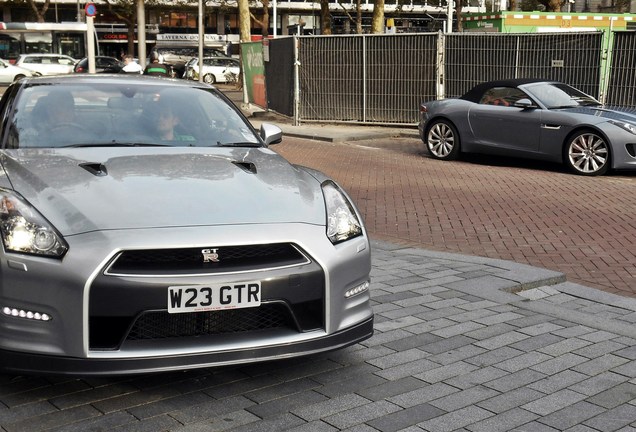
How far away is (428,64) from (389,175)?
6.58 m

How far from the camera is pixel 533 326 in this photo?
489 cm

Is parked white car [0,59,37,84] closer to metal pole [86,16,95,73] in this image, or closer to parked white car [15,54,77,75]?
parked white car [15,54,77,75]

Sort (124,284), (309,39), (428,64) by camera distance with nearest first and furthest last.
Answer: (124,284) → (428,64) → (309,39)

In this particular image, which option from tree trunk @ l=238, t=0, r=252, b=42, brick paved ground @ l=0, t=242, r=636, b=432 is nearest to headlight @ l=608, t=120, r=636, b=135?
brick paved ground @ l=0, t=242, r=636, b=432

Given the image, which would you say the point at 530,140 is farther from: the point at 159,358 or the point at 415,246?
the point at 159,358

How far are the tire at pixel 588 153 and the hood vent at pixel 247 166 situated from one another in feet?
28.7

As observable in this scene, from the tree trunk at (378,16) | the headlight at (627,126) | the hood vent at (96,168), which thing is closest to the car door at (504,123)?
the headlight at (627,126)

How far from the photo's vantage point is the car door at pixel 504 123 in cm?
1267

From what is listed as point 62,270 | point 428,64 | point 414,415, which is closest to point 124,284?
point 62,270

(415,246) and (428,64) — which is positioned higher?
(428,64)

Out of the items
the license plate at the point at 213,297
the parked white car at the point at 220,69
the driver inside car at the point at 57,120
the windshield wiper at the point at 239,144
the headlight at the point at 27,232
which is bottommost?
the parked white car at the point at 220,69

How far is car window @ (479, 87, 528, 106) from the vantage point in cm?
1300

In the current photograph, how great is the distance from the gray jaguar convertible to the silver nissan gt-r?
8637mm

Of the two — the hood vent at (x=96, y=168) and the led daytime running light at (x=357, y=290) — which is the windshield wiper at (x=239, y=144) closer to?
the hood vent at (x=96, y=168)
